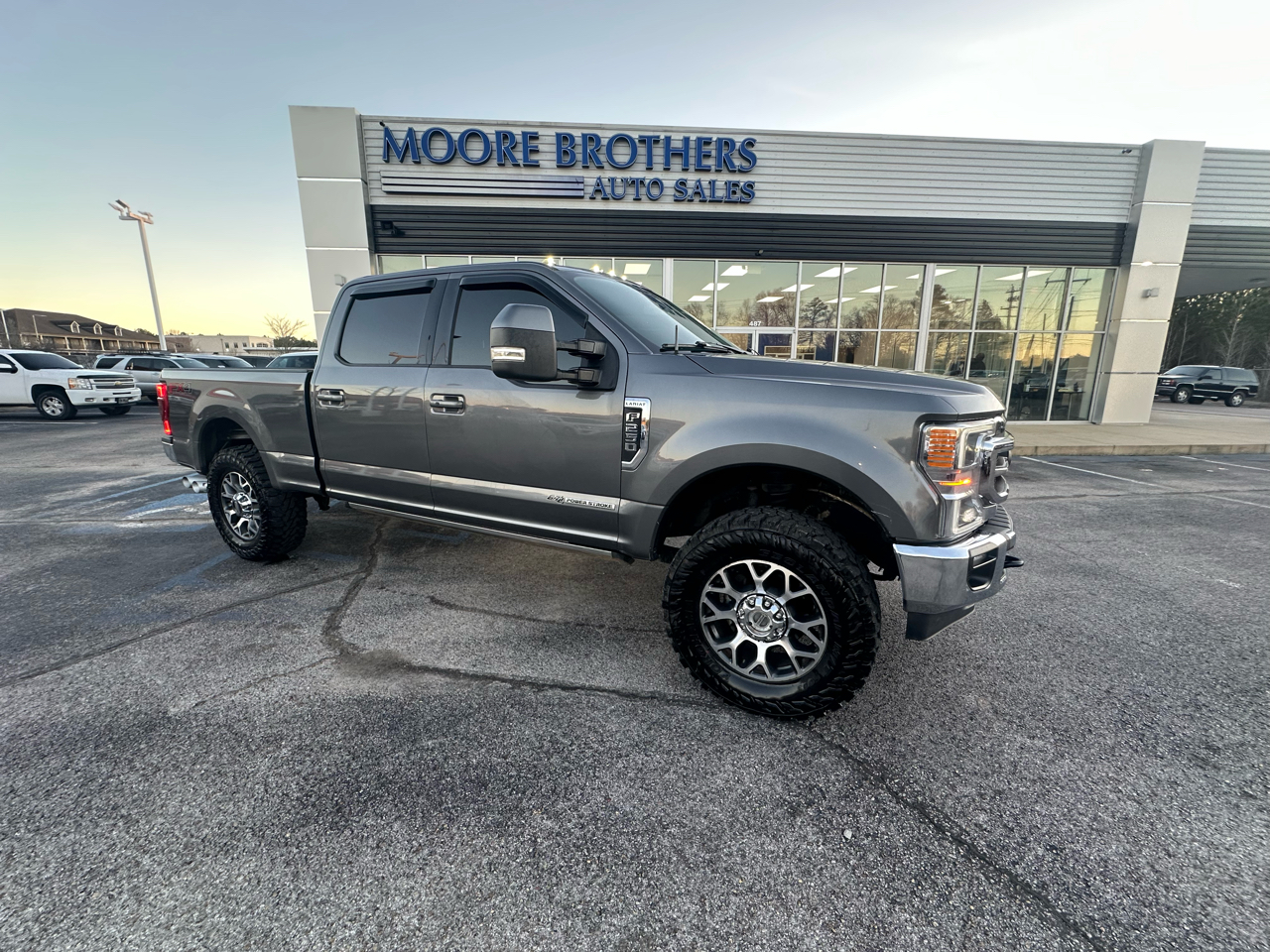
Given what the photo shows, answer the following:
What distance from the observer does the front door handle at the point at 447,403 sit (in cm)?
307

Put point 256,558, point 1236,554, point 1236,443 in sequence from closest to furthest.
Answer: point 256,558 → point 1236,554 → point 1236,443

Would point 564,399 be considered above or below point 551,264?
below

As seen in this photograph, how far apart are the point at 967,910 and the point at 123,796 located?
9.34 ft

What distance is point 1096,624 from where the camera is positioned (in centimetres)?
329

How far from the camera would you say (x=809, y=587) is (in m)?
2.30

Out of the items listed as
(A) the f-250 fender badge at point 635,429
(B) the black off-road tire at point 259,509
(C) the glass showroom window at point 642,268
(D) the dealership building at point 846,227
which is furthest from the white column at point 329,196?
(A) the f-250 fender badge at point 635,429

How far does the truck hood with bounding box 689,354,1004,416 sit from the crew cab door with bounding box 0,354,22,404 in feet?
65.9

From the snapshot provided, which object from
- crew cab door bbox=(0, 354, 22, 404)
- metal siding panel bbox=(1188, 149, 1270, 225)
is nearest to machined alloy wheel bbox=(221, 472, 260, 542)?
crew cab door bbox=(0, 354, 22, 404)

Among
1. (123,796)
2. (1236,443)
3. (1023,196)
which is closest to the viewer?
(123,796)

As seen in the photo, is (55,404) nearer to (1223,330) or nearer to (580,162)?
(580,162)

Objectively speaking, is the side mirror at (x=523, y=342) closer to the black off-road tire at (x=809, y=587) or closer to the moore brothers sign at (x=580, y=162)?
the black off-road tire at (x=809, y=587)

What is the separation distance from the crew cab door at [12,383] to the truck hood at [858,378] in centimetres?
2008

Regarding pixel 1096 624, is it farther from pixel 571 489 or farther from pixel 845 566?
pixel 571 489

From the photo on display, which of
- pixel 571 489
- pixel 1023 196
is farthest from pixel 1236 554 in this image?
pixel 1023 196
